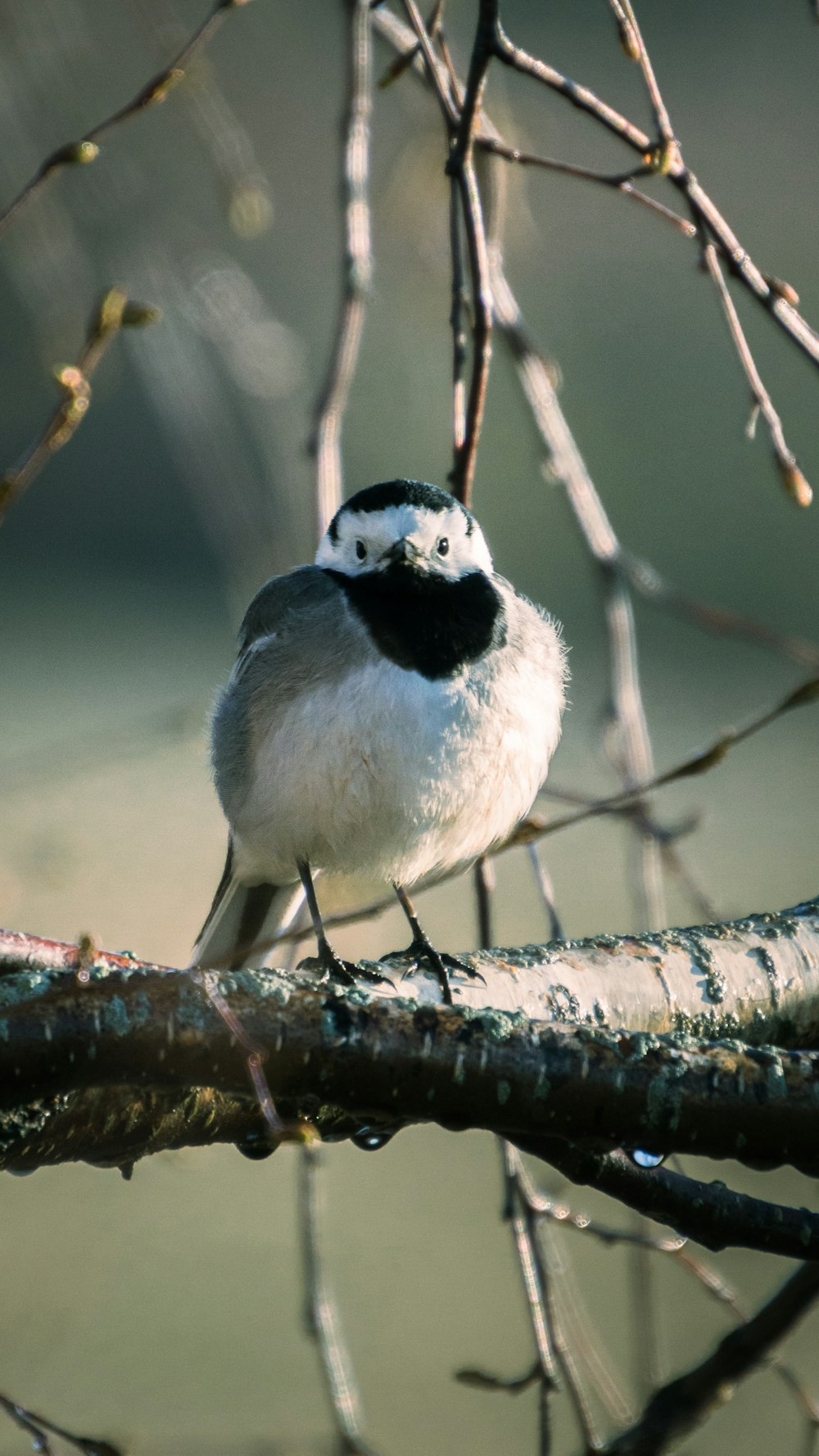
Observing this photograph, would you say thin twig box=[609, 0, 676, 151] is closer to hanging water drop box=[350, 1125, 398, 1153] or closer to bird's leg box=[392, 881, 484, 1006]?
bird's leg box=[392, 881, 484, 1006]

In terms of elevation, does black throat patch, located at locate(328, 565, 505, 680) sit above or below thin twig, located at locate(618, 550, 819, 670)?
above

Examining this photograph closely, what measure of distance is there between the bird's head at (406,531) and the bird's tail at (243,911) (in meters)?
0.66

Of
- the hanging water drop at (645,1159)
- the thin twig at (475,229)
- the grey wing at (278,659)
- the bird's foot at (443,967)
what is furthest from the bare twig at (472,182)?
the hanging water drop at (645,1159)

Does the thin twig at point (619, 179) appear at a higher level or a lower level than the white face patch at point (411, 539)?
lower

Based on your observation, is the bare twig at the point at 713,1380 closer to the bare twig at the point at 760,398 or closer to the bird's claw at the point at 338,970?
the bird's claw at the point at 338,970

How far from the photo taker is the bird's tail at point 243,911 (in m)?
2.88

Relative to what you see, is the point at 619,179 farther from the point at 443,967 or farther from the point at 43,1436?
the point at 43,1436

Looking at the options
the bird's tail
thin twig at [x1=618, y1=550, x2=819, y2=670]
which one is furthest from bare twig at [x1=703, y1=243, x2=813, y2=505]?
the bird's tail

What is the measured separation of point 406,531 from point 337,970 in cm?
77

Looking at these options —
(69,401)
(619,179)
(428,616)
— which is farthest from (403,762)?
(69,401)

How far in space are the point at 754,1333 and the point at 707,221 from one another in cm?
127

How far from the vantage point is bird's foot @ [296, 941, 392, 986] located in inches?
78.5

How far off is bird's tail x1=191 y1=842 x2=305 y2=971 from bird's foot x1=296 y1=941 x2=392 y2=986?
0.50m

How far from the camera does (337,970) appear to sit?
213 centimetres
